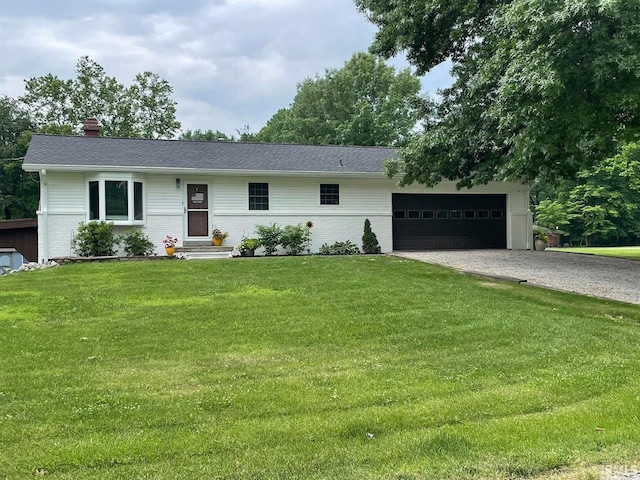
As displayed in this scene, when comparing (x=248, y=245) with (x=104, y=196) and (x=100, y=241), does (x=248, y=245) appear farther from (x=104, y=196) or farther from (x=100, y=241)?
(x=104, y=196)

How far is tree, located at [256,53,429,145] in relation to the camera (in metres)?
35.3

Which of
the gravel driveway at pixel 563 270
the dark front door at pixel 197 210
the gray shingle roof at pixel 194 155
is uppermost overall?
the gray shingle roof at pixel 194 155

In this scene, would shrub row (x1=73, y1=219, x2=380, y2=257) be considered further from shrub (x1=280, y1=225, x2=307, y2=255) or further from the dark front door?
the dark front door

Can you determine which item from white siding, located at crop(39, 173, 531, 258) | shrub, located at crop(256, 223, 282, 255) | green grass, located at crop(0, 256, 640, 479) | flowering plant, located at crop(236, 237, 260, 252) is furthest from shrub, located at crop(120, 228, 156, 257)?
green grass, located at crop(0, 256, 640, 479)

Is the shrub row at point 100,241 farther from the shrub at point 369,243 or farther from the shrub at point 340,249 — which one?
the shrub at point 369,243

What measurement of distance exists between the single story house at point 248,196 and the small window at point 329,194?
0.04m

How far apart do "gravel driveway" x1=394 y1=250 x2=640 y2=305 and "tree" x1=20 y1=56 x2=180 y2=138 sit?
85.0ft

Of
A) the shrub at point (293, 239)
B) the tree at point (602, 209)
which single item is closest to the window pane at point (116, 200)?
the shrub at point (293, 239)

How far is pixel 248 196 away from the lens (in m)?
16.8

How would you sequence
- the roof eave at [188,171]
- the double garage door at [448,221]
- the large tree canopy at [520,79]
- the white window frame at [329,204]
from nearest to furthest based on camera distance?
the large tree canopy at [520,79]
the roof eave at [188,171]
the white window frame at [329,204]
the double garage door at [448,221]

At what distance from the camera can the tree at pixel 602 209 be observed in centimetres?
3903

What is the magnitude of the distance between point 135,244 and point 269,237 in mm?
4105

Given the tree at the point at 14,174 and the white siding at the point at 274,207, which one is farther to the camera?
the tree at the point at 14,174

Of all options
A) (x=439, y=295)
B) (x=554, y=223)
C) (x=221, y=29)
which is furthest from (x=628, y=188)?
(x=439, y=295)
